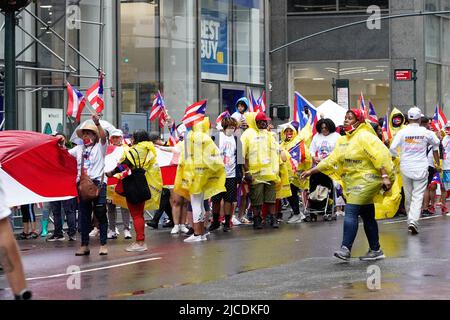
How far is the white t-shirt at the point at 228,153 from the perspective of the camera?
1867cm

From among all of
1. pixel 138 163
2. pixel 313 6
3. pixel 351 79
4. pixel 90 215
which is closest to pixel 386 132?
pixel 138 163

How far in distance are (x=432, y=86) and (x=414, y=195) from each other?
3516cm

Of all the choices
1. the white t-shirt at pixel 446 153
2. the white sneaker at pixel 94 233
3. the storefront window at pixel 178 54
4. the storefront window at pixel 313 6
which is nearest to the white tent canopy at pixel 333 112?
the white t-shirt at pixel 446 153

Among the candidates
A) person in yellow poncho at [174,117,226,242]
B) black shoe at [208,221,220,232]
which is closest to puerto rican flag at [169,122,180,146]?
black shoe at [208,221,220,232]

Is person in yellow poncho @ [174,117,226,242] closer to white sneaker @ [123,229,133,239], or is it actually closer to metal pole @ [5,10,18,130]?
white sneaker @ [123,229,133,239]

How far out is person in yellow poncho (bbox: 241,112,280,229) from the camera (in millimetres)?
18922

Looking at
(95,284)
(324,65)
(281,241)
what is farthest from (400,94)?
(95,284)

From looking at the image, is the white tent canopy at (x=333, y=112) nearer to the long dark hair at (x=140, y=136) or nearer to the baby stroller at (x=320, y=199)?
the baby stroller at (x=320, y=199)

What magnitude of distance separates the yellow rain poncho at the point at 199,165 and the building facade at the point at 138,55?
686 cm

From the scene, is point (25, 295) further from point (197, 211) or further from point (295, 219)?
point (295, 219)

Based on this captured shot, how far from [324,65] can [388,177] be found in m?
37.4

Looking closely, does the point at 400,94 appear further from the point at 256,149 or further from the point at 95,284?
the point at 95,284

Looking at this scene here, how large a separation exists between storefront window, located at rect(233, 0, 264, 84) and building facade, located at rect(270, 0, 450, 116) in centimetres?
1307

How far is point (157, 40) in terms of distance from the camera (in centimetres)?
3195
